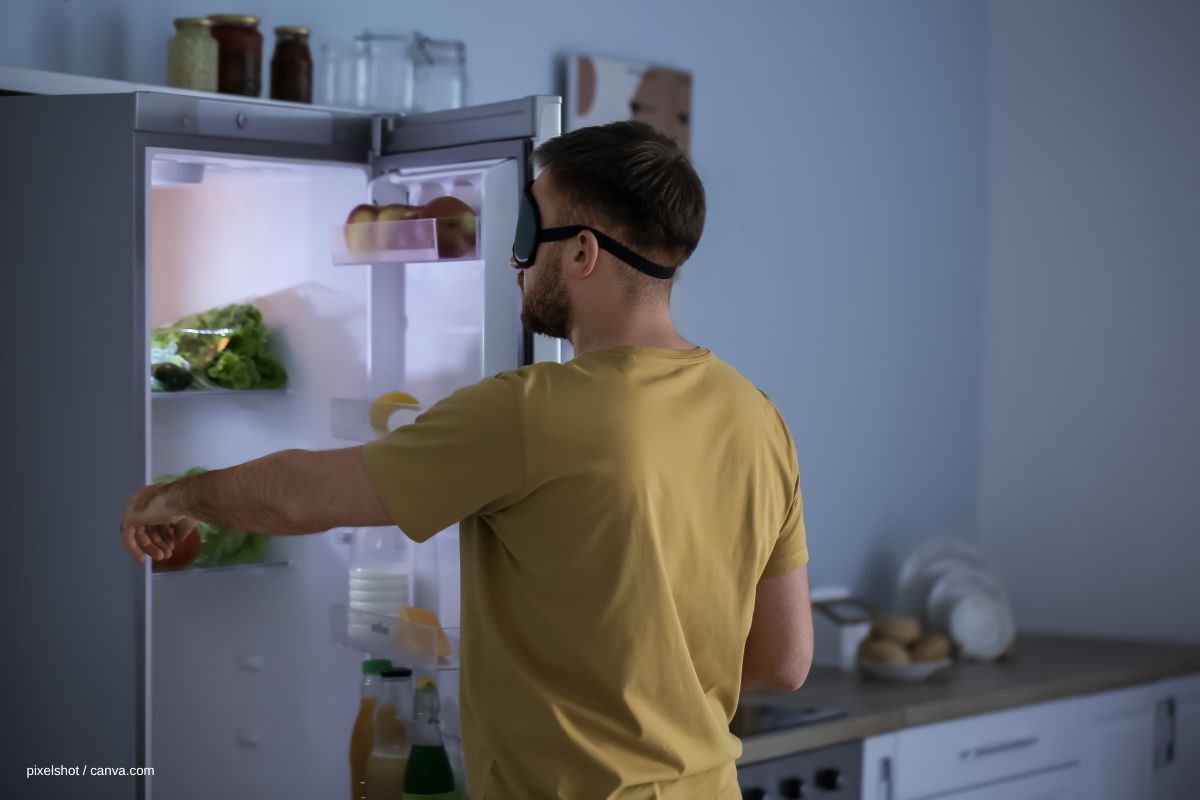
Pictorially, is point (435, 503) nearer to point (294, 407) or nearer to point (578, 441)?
point (578, 441)

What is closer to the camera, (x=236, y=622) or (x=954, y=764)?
(x=236, y=622)

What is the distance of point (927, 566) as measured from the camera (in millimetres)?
3400

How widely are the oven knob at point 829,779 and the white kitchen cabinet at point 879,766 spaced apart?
80 mm

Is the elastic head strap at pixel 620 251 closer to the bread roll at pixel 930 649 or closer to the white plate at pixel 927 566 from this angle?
the bread roll at pixel 930 649

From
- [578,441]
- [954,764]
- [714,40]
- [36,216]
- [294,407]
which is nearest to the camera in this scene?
[578,441]

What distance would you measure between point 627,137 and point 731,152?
5.95ft

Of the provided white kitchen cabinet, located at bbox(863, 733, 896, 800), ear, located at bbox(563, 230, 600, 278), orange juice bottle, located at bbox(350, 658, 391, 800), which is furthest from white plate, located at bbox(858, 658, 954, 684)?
ear, located at bbox(563, 230, 600, 278)

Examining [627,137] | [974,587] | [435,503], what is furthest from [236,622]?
[974,587]

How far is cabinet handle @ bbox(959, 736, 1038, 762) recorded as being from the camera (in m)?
2.78

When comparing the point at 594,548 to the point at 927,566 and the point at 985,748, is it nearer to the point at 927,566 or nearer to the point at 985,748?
the point at 985,748

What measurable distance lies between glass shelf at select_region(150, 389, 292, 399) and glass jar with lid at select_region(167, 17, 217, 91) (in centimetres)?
48

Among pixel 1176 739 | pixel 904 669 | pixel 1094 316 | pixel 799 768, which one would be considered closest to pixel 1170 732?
pixel 1176 739

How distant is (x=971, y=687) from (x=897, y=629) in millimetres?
236

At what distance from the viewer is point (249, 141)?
6.65 feet
